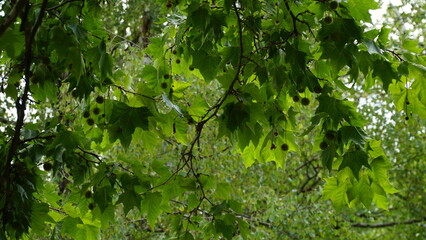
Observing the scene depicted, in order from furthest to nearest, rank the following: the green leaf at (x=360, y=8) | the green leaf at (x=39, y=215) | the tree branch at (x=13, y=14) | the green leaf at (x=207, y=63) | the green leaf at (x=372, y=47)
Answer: the green leaf at (x=207, y=63) < the green leaf at (x=39, y=215) < the green leaf at (x=360, y=8) < the green leaf at (x=372, y=47) < the tree branch at (x=13, y=14)

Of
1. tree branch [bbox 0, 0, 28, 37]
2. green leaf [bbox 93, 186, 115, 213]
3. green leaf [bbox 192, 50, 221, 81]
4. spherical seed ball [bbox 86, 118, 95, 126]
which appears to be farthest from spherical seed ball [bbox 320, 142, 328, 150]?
tree branch [bbox 0, 0, 28, 37]

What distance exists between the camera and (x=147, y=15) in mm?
6445

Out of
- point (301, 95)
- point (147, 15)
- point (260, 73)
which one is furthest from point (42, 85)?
point (147, 15)

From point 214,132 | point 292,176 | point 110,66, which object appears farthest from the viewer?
point 292,176

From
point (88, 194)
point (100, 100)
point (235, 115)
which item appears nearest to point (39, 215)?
point (88, 194)

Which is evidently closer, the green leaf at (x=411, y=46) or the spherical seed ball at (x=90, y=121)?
the green leaf at (x=411, y=46)

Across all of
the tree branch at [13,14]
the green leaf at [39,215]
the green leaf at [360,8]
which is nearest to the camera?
the tree branch at [13,14]

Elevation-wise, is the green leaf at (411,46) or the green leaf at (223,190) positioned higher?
the green leaf at (411,46)

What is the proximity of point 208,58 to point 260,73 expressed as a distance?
0.24 m

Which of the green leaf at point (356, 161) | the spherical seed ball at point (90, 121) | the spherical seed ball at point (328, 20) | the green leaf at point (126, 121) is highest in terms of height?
the spherical seed ball at point (328, 20)

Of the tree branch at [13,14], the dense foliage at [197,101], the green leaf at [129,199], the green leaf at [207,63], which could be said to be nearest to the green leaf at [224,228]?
the dense foliage at [197,101]

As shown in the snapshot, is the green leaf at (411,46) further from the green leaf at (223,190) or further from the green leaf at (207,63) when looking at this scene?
the green leaf at (223,190)

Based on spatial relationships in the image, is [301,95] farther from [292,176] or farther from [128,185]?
[292,176]

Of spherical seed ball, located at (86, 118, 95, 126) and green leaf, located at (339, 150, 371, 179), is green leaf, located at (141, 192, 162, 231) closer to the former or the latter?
spherical seed ball, located at (86, 118, 95, 126)
